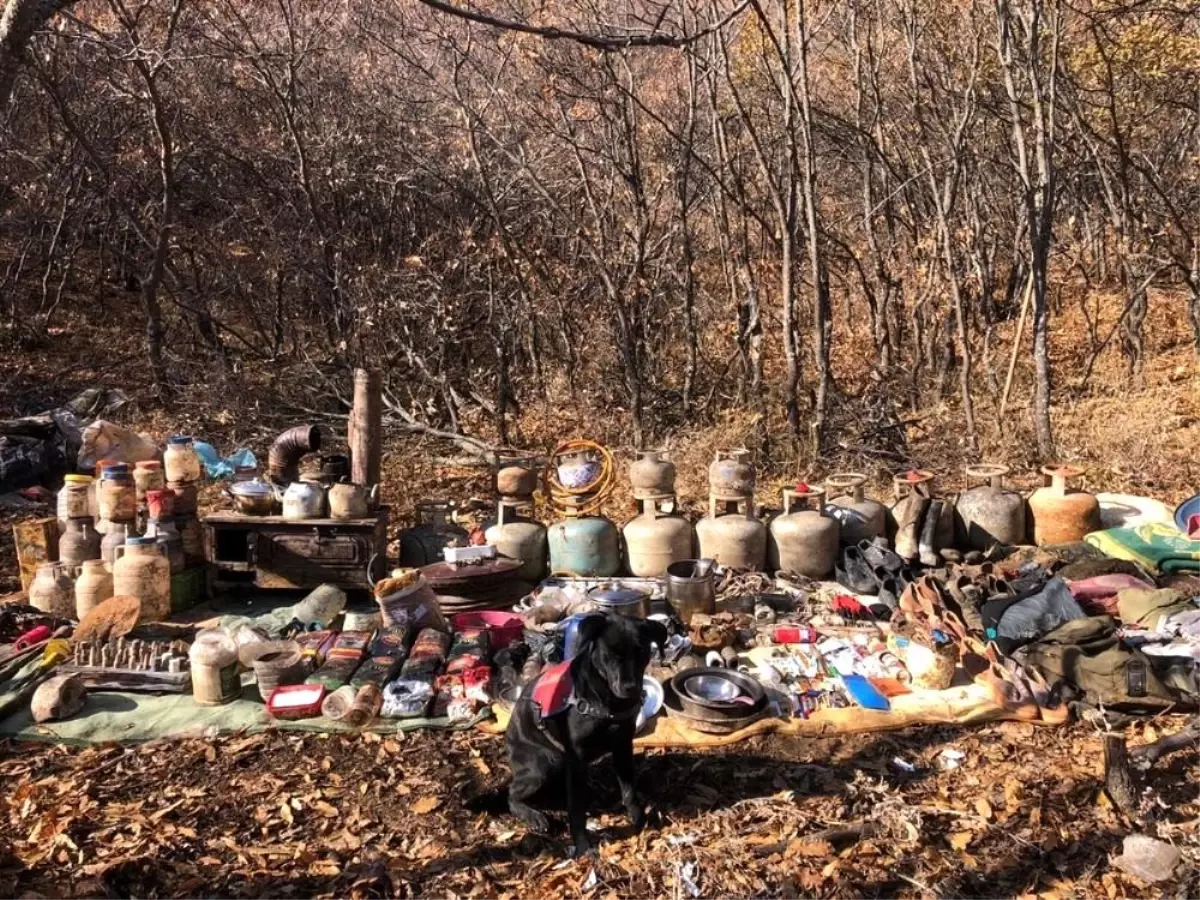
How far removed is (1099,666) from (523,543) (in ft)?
10.8

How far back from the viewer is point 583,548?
6.20 metres

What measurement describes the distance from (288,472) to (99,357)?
880cm

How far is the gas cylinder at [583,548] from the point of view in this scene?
6.20m

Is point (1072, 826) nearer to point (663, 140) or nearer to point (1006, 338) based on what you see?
point (663, 140)

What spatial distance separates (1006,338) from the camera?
12820mm

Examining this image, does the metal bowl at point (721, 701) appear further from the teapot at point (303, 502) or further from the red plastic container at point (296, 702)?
the teapot at point (303, 502)

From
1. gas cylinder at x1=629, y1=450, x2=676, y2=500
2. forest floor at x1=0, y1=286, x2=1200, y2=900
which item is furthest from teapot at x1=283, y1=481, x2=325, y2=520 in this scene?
gas cylinder at x1=629, y1=450, x2=676, y2=500

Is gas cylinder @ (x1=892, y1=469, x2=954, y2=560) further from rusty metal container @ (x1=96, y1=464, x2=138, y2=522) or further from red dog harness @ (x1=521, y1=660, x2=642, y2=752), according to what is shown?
rusty metal container @ (x1=96, y1=464, x2=138, y2=522)

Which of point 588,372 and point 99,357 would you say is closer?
point 588,372

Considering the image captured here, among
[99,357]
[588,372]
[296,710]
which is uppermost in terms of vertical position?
[99,357]

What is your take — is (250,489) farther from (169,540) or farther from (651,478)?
(651,478)

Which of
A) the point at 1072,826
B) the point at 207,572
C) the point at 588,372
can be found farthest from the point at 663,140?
the point at 1072,826

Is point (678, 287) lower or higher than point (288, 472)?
higher

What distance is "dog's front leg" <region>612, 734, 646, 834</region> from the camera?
3504 mm
